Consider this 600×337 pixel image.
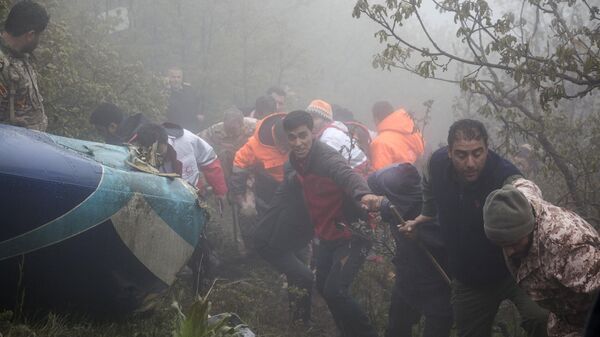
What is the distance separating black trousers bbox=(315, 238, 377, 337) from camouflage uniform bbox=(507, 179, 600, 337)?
2.01 m

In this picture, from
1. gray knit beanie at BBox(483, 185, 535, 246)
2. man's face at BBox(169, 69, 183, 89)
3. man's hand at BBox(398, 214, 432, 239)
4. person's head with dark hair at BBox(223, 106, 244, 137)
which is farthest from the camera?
man's face at BBox(169, 69, 183, 89)

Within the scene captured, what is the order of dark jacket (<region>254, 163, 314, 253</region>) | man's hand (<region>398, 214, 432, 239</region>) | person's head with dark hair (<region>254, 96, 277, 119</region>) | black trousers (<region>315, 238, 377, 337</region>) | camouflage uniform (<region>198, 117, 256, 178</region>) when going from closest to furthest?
man's hand (<region>398, 214, 432, 239</region>)
black trousers (<region>315, 238, 377, 337</region>)
dark jacket (<region>254, 163, 314, 253</region>)
camouflage uniform (<region>198, 117, 256, 178</region>)
person's head with dark hair (<region>254, 96, 277, 119</region>)

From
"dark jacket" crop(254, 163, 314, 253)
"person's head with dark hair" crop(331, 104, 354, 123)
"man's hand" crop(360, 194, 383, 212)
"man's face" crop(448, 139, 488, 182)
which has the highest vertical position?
"man's face" crop(448, 139, 488, 182)

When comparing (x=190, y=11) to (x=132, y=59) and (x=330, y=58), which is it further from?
(x=330, y=58)

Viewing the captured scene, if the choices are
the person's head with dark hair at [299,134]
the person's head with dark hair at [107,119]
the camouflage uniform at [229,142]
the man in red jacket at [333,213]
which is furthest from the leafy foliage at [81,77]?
the man in red jacket at [333,213]

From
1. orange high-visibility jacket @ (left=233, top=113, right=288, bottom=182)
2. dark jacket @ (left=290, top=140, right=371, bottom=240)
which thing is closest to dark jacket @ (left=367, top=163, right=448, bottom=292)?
dark jacket @ (left=290, top=140, right=371, bottom=240)

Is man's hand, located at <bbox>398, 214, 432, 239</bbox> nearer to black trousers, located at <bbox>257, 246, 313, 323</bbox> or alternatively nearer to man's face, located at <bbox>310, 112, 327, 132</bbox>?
black trousers, located at <bbox>257, 246, 313, 323</bbox>

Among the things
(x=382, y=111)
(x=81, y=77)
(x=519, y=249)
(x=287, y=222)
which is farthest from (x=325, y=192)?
(x=81, y=77)

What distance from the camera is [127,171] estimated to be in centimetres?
388

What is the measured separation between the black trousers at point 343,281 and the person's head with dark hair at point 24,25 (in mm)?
3188

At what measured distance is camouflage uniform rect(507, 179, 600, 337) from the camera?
2.47m

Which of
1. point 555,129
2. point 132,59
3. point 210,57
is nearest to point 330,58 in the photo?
point 210,57

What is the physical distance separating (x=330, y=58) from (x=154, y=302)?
1561cm

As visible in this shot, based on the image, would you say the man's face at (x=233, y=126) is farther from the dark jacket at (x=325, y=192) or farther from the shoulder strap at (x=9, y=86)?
the shoulder strap at (x=9, y=86)
